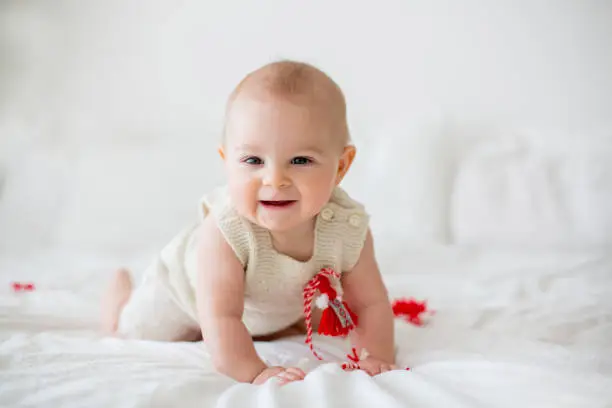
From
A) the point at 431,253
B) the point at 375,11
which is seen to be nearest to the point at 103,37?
the point at 375,11

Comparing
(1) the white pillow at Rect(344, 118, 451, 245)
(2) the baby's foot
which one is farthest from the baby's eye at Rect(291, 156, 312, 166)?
(1) the white pillow at Rect(344, 118, 451, 245)

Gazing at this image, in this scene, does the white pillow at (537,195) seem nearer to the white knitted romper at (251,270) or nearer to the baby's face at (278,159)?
the white knitted romper at (251,270)

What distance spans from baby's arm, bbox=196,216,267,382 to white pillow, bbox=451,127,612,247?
3.26 ft

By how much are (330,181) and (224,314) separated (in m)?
0.24

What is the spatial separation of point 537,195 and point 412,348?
917mm

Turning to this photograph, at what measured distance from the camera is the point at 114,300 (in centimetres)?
119

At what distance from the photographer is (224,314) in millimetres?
896

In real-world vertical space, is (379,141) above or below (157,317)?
above

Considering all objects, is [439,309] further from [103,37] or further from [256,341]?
[103,37]

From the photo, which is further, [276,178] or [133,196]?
[133,196]

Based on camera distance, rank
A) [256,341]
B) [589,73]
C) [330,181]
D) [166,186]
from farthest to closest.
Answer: [589,73] < [166,186] < [256,341] < [330,181]

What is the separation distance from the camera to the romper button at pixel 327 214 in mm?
970

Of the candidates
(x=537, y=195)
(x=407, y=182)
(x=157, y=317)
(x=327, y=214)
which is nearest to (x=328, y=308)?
(x=327, y=214)

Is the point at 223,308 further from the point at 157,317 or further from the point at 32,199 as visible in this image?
the point at 32,199
